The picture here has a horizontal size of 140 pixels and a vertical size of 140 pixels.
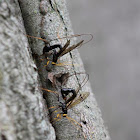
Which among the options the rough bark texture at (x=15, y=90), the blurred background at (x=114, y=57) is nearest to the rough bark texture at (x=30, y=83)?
the rough bark texture at (x=15, y=90)

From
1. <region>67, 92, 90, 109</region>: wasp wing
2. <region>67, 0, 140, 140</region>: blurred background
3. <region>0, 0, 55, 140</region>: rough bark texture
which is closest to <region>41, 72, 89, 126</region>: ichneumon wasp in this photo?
<region>67, 92, 90, 109</region>: wasp wing

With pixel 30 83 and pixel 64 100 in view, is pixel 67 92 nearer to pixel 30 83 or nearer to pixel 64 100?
pixel 64 100

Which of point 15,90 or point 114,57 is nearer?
point 15,90

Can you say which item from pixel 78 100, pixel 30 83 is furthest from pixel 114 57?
pixel 30 83

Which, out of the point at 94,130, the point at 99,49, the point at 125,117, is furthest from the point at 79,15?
the point at 94,130

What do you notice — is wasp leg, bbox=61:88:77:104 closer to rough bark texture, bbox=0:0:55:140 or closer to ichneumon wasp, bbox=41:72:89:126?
ichneumon wasp, bbox=41:72:89:126

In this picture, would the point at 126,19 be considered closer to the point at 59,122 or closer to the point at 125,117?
the point at 125,117

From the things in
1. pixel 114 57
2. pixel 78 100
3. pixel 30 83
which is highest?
pixel 30 83
